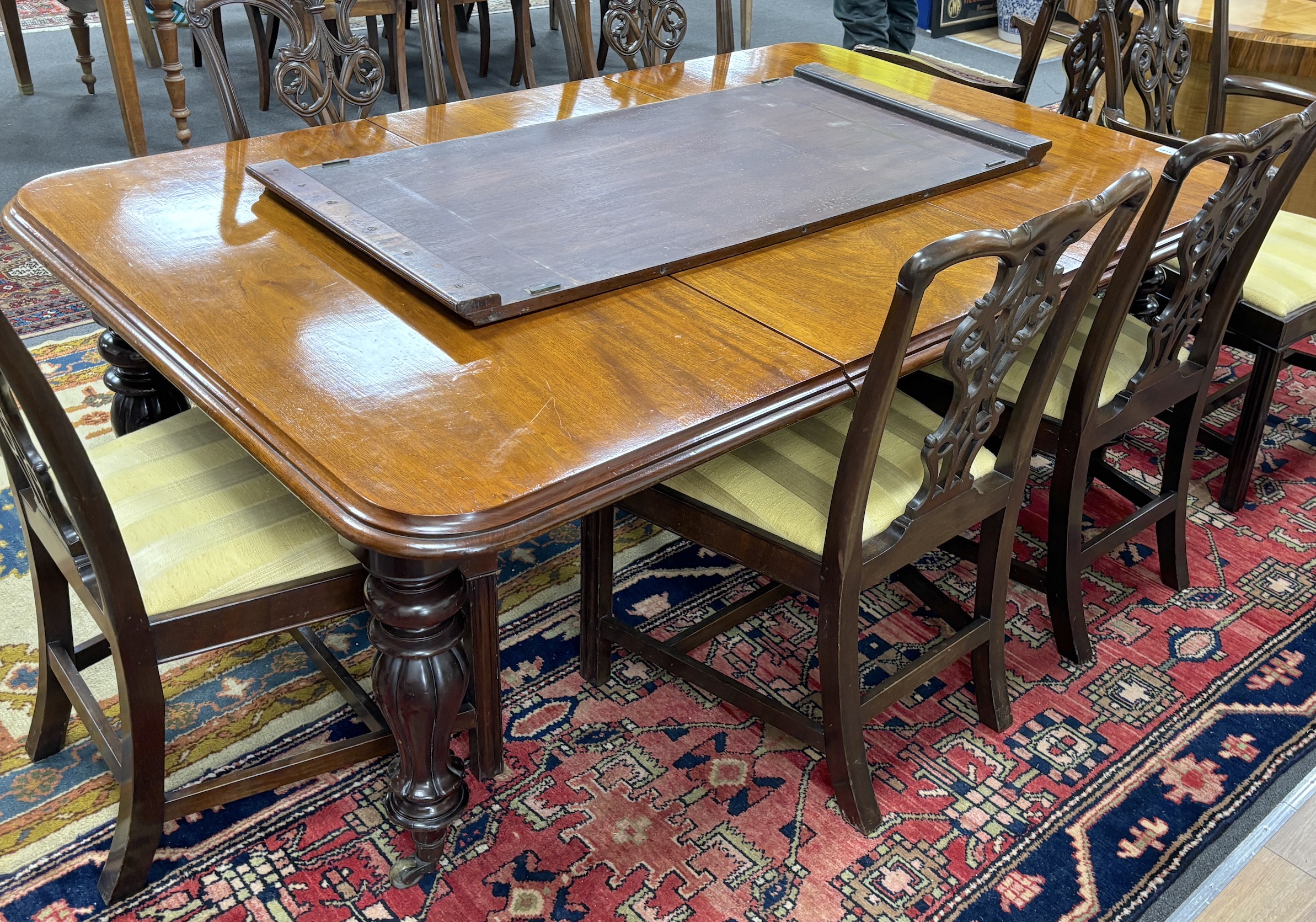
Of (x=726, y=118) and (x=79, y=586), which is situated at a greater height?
(x=726, y=118)

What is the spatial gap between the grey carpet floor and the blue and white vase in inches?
12.9

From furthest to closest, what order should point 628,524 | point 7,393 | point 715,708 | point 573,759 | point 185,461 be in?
point 628,524, point 715,708, point 573,759, point 185,461, point 7,393

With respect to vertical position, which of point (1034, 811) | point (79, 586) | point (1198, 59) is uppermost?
point (1198, 59)

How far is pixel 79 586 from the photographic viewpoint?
4.67 feet

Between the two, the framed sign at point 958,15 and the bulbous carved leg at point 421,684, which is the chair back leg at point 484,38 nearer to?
the framed sign at point 958,15

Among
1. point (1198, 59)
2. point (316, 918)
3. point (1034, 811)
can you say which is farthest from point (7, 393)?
point (1198, 59)

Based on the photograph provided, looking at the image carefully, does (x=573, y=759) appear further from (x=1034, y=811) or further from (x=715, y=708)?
(x=1034, y=811)

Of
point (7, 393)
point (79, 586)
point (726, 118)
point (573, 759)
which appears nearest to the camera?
point (7, 393)

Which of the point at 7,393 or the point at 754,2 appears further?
the point at 754,2

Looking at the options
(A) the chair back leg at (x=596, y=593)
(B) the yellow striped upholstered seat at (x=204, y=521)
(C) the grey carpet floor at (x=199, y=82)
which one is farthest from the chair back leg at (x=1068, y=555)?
(C) the grey carpet floor at (x=199, y=82)

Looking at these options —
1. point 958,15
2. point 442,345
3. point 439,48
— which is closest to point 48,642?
point 442,345

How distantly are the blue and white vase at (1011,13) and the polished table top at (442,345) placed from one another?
15.1 feet

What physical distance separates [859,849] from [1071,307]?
0.82 meters

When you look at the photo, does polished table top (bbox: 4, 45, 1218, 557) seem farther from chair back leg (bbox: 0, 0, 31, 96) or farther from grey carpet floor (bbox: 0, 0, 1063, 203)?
chair back leg (bbox: 0, 0, 31, 96)
